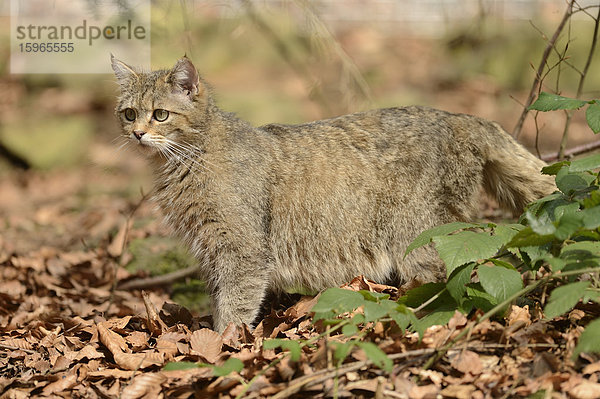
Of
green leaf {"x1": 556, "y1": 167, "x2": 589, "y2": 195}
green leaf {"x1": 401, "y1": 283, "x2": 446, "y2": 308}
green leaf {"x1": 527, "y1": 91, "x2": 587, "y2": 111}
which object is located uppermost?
green leaf {"x1": 527, "y1": 91, "x2": 587, "y2": 111}

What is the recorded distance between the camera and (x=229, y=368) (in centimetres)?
277

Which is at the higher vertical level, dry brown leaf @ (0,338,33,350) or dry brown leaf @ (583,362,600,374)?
dry brown leaf @ (583,362,600,374)

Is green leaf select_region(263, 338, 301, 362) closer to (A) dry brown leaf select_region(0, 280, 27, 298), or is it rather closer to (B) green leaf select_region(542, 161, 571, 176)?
(B) green leaf select_region(542, 161, 571, 176)

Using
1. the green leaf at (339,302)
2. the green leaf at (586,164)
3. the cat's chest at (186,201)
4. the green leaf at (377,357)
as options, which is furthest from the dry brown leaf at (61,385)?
the green leaf at (586,164)

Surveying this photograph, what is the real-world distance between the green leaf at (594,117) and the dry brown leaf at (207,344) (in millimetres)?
2333

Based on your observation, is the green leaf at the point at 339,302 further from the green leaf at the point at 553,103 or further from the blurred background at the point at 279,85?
the blurred background at the point at 279,85

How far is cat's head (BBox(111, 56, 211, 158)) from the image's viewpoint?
4.21 m

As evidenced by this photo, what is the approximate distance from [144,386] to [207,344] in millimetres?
509

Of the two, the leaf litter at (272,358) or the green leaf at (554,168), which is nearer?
the leaf litter at (272,358)


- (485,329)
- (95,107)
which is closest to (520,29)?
(95,107)

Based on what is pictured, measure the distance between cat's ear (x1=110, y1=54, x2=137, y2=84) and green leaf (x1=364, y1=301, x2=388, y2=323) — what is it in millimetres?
2680

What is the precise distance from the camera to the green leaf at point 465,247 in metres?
2.90

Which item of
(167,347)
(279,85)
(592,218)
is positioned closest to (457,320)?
(592,218)

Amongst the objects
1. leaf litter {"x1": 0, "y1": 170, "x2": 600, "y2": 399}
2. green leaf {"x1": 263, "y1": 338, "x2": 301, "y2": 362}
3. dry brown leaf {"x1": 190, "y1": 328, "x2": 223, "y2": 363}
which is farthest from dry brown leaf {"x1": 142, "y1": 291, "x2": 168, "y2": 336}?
green leaf {"x1": 263, "y1": 338, "x2": 301, "y2": 362}
